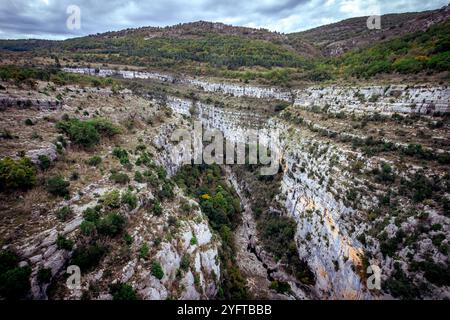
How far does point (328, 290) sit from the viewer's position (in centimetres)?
2656

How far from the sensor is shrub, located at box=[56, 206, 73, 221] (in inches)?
681

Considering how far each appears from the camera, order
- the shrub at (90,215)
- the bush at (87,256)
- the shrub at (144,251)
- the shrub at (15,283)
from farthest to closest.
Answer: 1. the shrub at (144,251)
2. the shrub at (90,215)
3. the bush at (87,256)
4. the shrub at (15,283)

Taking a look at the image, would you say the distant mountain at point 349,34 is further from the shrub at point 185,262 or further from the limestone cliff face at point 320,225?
the shrub at point 185,262

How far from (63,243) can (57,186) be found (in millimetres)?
5649

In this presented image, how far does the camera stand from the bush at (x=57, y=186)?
61.6 ft

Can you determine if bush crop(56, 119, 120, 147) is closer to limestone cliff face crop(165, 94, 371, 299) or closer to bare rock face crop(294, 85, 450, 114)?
limestone cliff face crop(165, 94, 371, 299)

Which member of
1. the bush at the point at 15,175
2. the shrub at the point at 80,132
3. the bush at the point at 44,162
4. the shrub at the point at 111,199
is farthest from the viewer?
the shrub at the point at 80,132

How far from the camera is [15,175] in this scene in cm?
1738

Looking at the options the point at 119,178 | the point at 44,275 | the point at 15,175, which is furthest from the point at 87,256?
the point at 119,178

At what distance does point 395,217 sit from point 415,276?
5278 millimetres

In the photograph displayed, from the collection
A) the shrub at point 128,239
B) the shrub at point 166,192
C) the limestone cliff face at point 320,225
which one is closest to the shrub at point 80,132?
the shrub at point 166,192

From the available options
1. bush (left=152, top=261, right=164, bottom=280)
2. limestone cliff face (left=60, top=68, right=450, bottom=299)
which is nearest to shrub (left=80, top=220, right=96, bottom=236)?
bush (left=152, top=261, right=164, bottom=280)

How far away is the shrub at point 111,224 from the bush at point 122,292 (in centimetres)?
437

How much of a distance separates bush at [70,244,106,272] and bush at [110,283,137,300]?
2.49m
